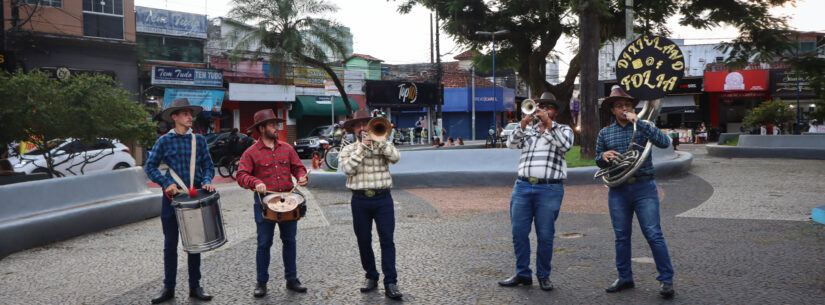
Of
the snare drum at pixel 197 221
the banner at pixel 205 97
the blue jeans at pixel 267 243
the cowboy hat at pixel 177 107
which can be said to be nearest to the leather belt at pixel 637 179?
the blue jeans at pixel 267 243

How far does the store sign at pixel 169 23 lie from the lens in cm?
2950

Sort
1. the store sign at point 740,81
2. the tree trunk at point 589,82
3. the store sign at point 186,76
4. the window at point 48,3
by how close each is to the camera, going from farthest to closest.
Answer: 1. the store sign at point 740,81
2. the store sign at point 186,76
3. the window at point 48,3
4. the tree trunk at point 589,82

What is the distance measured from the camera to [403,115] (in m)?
46.6

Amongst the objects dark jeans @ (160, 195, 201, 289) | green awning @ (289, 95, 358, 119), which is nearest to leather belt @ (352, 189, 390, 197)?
dark jeans @ (160, 195, 201, 289)

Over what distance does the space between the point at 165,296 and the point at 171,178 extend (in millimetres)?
960

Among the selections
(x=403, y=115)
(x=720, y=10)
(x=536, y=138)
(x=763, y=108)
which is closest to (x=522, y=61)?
(x=720, y=10)

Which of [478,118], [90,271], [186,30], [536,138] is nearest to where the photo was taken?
[536,138]

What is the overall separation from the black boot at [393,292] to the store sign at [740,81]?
39771 mm

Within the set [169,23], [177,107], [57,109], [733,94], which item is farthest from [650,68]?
[733,94]

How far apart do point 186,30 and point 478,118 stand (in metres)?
26.1

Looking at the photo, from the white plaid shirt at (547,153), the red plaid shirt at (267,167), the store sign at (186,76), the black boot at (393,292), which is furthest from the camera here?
the store sign at (186,76)

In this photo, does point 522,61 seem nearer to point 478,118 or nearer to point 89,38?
point 89,38

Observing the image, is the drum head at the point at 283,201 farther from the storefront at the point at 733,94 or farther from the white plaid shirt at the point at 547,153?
the storefront at the point at 733,94

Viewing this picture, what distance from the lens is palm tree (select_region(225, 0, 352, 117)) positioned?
2559cm
